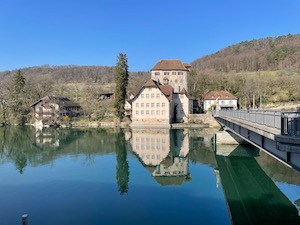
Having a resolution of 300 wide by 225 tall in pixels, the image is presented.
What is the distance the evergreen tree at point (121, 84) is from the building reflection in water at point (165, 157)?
24.2m

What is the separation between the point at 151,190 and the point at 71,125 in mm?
55770

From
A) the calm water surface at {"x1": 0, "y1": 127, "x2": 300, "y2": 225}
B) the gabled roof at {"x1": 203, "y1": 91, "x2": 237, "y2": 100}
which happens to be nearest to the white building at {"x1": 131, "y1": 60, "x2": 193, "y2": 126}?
the gabled roof at {"x1": 203, "y1": 91, "x2": 237, "y2": 100}

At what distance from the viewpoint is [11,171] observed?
2570 centimetres

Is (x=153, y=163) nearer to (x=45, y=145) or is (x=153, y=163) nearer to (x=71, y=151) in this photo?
(x=71, y=151)

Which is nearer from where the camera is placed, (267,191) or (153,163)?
(267,191)

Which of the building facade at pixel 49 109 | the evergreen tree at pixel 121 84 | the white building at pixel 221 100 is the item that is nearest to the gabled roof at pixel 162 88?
the evergreen tree at pixel 121 84

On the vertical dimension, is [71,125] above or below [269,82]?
below

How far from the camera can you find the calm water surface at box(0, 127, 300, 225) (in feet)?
46.1

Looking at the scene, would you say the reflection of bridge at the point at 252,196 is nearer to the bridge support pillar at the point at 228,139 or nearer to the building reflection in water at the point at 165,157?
the building reflection in water at the point at 165,157

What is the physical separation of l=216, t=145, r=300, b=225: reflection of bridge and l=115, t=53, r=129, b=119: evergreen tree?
43740mm

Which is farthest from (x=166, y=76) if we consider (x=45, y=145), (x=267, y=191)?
(x=267, y=191)

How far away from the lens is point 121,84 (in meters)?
69.4

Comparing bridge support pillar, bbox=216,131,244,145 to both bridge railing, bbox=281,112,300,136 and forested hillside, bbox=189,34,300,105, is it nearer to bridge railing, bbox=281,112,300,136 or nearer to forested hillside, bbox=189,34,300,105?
bridge railing, bbox=281,112,300,136

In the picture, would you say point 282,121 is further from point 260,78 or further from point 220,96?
point 260,78
